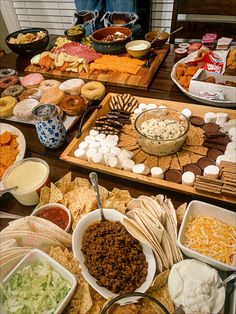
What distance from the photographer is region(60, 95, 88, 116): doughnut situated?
1736 mm

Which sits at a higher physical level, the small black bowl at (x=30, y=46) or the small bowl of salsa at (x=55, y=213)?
the small bowl of salsa at (x=55, y=213)

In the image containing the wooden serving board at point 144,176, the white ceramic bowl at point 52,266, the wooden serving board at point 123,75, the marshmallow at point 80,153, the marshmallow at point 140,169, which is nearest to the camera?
the white ceramic bowl at point 52,266

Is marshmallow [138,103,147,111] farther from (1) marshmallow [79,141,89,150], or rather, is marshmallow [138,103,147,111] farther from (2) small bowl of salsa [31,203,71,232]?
(2) small bowl of salsa [31,203,71,232]

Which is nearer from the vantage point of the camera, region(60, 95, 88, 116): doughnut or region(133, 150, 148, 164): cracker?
region(133, 150, 148, 164): cracker

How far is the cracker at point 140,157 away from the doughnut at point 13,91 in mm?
1129

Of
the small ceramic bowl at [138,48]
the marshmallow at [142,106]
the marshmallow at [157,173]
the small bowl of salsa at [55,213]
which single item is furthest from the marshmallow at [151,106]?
the small bowl of salsa at [55,213]

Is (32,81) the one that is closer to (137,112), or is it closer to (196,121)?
(137,112)

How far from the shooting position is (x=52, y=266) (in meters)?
0.97

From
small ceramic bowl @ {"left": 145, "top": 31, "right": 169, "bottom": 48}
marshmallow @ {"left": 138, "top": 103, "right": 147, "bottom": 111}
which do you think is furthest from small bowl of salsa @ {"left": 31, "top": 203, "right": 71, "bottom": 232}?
small ceramic bowl @ {"left": 145, "top": 31, "right": 169, "bottom": 48}

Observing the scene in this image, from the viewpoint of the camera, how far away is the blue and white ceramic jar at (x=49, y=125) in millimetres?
1395

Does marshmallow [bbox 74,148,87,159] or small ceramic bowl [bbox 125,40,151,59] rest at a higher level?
small ceramic bowl [bbox 125,40,151,59]

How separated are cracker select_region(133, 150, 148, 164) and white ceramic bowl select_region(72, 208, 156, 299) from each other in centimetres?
41

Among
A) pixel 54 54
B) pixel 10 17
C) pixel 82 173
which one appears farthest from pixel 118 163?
pixel 10 17

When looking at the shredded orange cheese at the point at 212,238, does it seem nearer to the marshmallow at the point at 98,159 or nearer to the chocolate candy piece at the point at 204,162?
the chocolate candy piece at the point at 204,162
